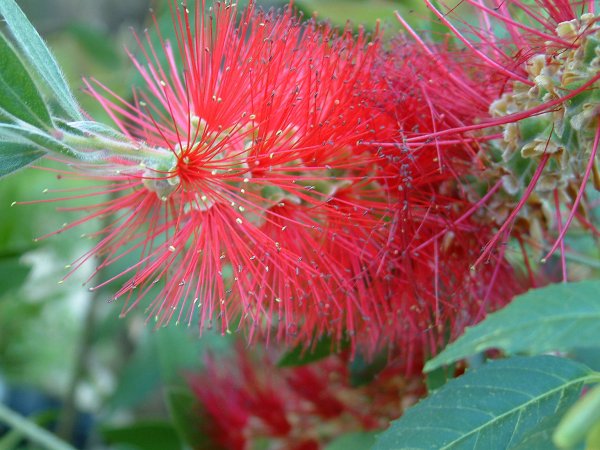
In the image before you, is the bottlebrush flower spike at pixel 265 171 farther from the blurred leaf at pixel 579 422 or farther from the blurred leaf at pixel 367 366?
the blurred leaf at pixel 579 422

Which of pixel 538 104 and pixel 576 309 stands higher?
pixel 538 104

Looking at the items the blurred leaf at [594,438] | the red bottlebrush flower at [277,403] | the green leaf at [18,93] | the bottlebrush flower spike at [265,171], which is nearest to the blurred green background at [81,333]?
the red bottlebrush flower at [277,403]

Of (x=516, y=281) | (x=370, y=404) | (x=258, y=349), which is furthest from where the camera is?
(x=258, y=349)

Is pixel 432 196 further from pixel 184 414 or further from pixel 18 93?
pixel 184 414

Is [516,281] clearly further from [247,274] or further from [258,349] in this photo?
[258,349]

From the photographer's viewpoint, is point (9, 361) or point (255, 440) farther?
point (9, 361)

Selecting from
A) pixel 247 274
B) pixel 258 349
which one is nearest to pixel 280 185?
pixel 247 274

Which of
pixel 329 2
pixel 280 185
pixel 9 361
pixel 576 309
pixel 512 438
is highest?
pixel 329 2

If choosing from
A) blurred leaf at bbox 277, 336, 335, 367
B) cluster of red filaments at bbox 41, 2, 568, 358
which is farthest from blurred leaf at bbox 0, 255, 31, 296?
blurred leaf at bbox 277, 336, 335, 367
